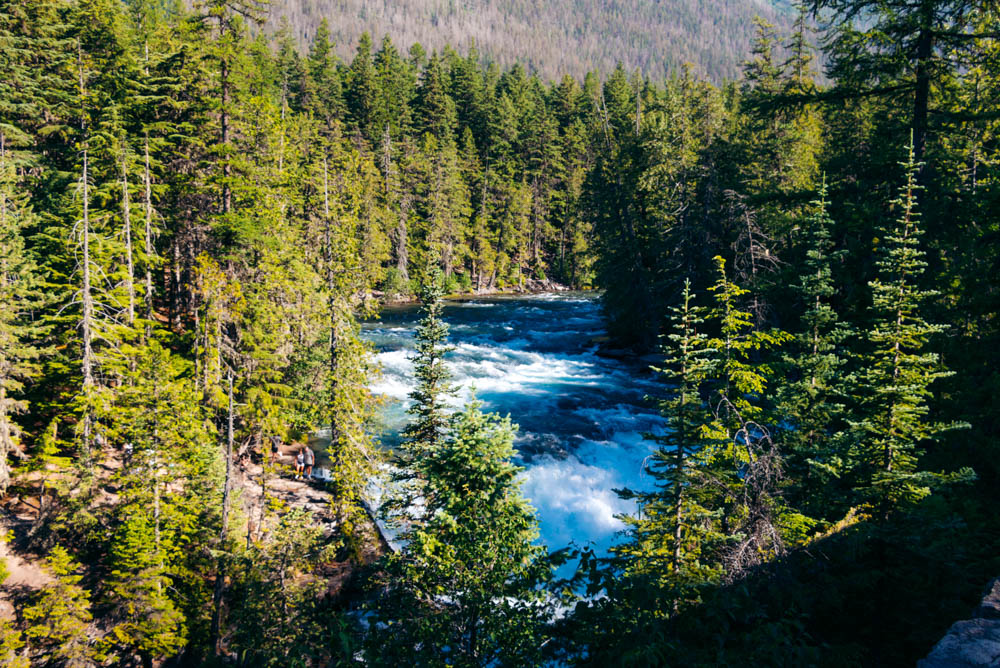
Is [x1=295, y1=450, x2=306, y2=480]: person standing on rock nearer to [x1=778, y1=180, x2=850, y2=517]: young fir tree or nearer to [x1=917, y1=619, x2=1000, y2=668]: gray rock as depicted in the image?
[x1=778, y1=180, x2=850, y2=517]: young fir tree

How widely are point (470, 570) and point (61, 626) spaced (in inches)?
370

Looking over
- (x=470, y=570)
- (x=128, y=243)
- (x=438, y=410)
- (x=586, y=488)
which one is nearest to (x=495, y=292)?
→ (x=128, y=243)

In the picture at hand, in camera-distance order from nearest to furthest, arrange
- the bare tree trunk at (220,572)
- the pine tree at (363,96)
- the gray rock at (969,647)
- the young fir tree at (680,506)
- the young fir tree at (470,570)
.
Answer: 1. the gray rock at (969,647)
2. the young fir tree at (470,570)
3. the young fir tree at (680,506)
4. the bare tree trunk at (220,572)
5. the pine tree at (363,96)

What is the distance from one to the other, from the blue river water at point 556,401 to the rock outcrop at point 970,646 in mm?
5764

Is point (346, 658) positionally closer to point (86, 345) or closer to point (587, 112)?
point (86, 345)

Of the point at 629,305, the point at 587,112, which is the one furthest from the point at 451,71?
the point at 629,305

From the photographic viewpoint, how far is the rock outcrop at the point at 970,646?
3.78m

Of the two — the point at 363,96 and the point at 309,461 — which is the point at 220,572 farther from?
the point at 363,96

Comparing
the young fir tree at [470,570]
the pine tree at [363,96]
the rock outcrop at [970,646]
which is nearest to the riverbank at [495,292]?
the pine tree at [363,96]

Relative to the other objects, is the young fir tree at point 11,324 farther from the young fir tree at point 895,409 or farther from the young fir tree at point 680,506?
the young fir tree at point 895,409

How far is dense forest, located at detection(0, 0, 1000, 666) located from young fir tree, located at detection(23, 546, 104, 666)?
78mm

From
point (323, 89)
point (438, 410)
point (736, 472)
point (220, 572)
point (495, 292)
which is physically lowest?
point (220, 572)

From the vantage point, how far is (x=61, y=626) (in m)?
11.0

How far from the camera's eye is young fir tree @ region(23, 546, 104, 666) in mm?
10914
